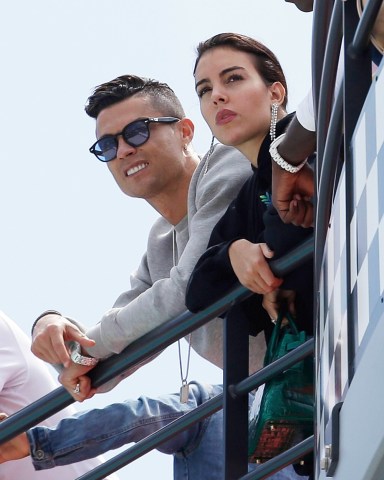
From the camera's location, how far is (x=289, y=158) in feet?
8.08

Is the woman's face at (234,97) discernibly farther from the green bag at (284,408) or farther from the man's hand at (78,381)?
the man's hand at (78,381)

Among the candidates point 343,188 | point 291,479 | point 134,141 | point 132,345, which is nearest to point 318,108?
point 343,188

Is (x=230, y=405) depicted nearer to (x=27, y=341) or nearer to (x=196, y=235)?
(x=196, y=235)

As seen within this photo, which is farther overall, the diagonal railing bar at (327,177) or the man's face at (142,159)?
the man's face at (142,159)

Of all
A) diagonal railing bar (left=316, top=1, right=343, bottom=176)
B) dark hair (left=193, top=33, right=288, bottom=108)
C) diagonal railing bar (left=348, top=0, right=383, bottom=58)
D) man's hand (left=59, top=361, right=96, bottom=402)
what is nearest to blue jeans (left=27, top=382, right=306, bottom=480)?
man's hand (left=59, top=361, right=96, bottom=402)

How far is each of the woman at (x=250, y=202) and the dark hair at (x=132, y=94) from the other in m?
0.64

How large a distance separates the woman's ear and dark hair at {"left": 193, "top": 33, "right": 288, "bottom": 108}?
0.04 feet

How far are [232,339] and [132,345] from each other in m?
0.41

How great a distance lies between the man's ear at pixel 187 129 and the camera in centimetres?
402

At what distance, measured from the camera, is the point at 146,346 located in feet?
9.82

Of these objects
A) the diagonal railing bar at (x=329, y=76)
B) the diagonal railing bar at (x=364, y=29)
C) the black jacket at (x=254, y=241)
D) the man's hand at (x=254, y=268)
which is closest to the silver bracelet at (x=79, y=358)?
the black jacket at (x=254, y=241)

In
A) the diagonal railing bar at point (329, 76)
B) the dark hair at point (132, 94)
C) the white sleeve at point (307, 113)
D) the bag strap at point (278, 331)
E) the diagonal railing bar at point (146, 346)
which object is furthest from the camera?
the dark hair at point (132, 94)

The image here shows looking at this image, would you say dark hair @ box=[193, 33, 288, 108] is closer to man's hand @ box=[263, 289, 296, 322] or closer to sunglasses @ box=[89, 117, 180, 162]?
sunglasses @ box=[89, 117, 180, 162]

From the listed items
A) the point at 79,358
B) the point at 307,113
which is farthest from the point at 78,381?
the point at 307,113
